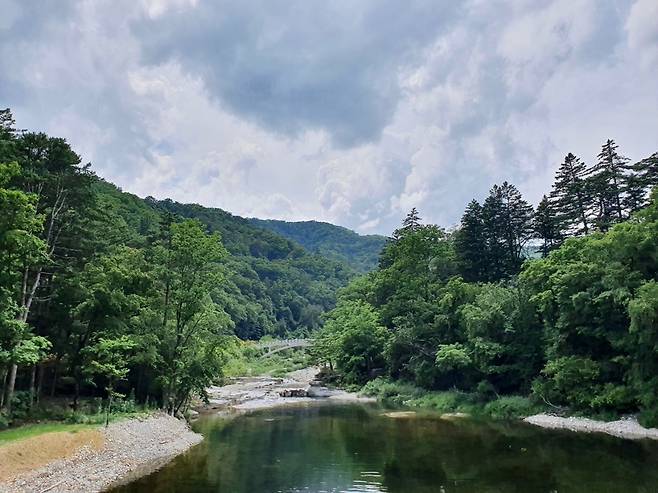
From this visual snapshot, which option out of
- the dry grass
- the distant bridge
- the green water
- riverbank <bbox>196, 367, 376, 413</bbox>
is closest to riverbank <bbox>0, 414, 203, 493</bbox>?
the dry grass

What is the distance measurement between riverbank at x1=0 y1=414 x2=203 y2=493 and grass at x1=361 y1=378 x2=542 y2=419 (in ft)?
76.3

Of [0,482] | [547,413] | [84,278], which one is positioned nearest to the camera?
[0,482]

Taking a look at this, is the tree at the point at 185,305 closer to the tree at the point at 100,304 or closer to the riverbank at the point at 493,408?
the tree at the point at 100,304

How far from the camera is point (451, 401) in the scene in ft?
151

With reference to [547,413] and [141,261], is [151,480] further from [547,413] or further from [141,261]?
[547,413]

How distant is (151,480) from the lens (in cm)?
2248

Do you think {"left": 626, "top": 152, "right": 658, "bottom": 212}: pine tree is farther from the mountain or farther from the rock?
the mountain

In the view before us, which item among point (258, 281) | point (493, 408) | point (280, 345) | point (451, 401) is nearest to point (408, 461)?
point (493, 408)

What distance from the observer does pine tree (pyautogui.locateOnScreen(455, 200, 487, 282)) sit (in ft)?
199

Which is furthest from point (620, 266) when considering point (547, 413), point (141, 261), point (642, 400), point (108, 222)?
point (108, 222)

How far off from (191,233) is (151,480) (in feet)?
57.8

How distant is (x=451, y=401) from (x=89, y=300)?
3104cm

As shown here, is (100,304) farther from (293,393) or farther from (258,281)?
(258,281)

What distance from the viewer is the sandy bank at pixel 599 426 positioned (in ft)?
98.5
